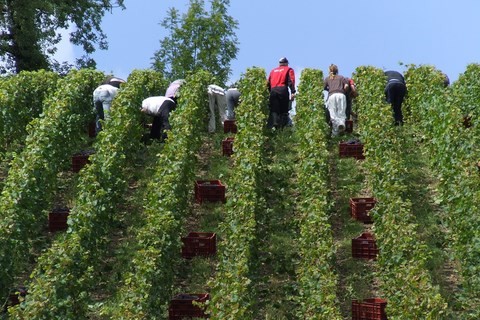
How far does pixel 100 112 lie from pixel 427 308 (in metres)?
11.2

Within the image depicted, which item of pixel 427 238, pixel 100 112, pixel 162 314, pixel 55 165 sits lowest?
pixel 162 314

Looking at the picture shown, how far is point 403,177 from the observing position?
1969cm

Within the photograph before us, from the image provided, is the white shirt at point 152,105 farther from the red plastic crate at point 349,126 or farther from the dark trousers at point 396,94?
the dark trousers at point 396,94

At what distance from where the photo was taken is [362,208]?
64.1 ft

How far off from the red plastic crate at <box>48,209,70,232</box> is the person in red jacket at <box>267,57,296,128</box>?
5840mm

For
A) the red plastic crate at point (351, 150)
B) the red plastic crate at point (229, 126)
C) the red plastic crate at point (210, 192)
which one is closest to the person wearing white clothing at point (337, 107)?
the red plastic crate at point (351, 150)

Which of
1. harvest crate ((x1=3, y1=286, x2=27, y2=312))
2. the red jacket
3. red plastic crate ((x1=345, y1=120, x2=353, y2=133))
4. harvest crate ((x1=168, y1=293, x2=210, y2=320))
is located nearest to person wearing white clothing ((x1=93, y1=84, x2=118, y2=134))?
the red jacket

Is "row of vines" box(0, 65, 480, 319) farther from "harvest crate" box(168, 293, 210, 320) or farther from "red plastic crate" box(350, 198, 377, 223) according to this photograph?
"red plastic crate" box(350, 198, 377, 223)

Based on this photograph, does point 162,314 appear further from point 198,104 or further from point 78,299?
point 198,104

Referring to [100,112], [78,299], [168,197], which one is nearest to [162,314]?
[78,299]

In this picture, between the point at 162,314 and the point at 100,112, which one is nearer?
the point at 162,314

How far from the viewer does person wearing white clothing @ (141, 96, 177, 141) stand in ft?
76.6

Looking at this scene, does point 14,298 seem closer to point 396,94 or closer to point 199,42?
point 396,94

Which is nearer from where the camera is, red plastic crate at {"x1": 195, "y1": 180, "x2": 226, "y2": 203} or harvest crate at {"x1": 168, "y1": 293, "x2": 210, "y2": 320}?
harvest crate at {"x1": 168, "y1": 293, "x2": 210, "y2": 320}
